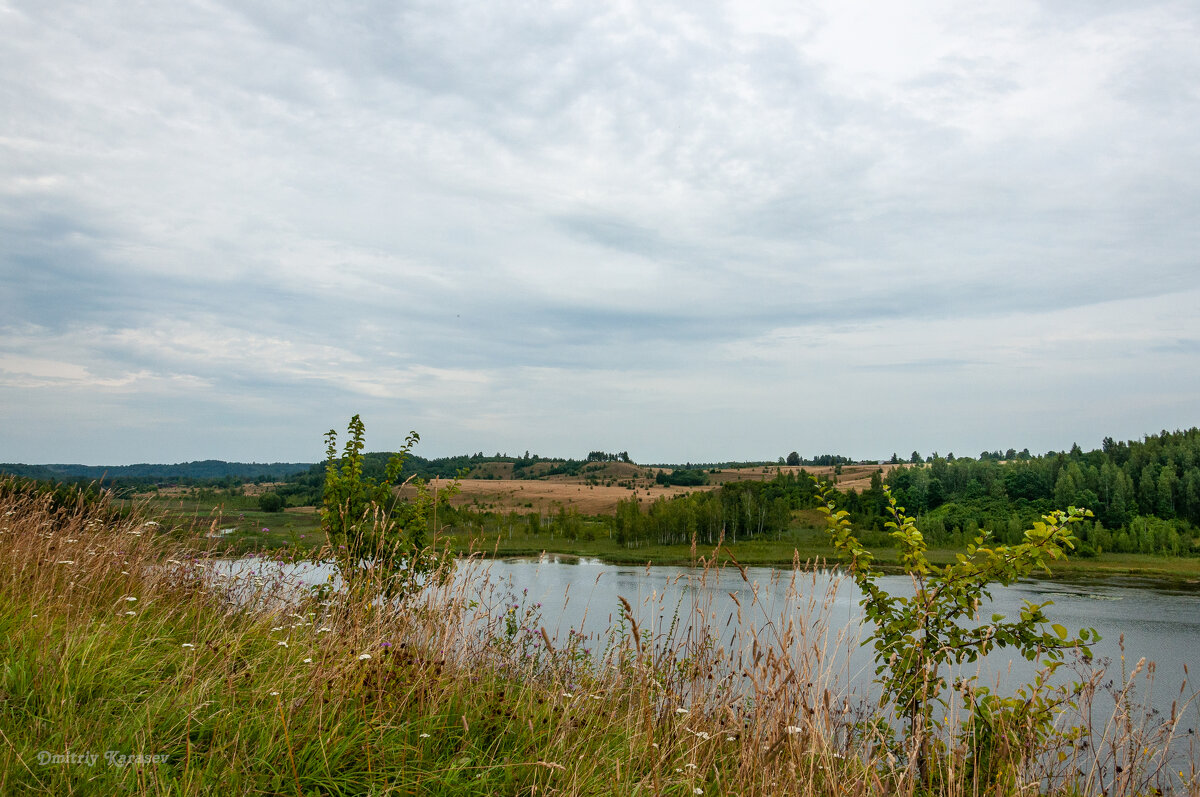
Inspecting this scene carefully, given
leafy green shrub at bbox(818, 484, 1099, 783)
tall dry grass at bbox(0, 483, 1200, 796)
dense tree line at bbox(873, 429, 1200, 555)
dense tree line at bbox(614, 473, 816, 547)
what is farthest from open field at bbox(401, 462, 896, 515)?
tall dry grass at bbox(0, 483, 1200, 796)

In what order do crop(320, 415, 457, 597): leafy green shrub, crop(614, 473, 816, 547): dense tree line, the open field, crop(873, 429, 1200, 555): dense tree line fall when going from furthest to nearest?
1. the open field
2. crop(614, 473, 816, 547): dense tree line
3. crop(873, 429, 1200, 555): dense tree line
4. crop(320, 415, 457, 597): leafy green shrub

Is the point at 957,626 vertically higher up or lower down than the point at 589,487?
higher up

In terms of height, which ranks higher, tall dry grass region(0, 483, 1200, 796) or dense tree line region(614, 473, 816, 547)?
tall dry grass region(0, 483, 1200, 796)

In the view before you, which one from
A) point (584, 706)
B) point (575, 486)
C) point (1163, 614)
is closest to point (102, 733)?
point (584, 706)

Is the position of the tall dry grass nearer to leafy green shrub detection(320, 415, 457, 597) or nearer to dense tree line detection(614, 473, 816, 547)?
leafy green shrub detection(320, 415, 457, 597)

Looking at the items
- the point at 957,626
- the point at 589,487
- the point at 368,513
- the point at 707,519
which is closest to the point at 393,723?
the point at 957,626

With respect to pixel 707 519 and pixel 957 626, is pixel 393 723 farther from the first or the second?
pixel 707 519

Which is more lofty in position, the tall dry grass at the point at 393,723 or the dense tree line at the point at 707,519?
the tall dry grass at the point at 393,723

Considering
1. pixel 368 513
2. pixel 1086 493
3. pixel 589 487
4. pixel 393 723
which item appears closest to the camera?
pixel 393 723

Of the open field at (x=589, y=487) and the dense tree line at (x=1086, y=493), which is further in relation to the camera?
the open field at (x=589, y=487)

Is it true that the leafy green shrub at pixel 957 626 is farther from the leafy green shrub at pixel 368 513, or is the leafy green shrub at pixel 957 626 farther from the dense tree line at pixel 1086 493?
the dense tree line at pixel 1086 493

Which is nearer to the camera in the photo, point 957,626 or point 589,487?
point 957,626

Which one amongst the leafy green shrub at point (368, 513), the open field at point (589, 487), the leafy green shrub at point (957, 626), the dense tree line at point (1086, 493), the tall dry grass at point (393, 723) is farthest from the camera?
the open field at point (589, 487)

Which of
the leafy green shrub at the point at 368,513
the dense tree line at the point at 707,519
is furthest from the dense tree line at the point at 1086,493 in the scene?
the leafy green shrub at the point at 368,513
